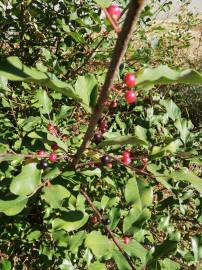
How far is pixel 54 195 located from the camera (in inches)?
62.8

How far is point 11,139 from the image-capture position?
242 centimetres

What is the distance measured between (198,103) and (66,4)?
4.16 metres

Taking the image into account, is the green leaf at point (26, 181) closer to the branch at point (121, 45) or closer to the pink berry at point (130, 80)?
the branch at point (121, 45)

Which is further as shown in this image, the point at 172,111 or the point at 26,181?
the point at 172,111

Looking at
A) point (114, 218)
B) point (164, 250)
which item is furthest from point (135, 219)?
point (164, 250)

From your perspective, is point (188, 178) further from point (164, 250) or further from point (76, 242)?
point (76, 242)

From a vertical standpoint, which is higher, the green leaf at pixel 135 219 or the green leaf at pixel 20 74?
the green leaf at pixel 20 74

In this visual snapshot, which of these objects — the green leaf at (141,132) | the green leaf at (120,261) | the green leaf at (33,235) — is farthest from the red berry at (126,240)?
the green leaf at (33,235)

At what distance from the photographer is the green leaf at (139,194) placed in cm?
152

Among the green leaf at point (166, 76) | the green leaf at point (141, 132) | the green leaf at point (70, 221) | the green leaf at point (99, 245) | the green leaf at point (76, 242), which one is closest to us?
the green leaf at point (166, 76)

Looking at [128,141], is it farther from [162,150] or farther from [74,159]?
[74,159]

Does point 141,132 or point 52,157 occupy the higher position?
point 141,132

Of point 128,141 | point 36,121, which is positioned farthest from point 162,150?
point 36,121

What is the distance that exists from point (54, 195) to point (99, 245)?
27cm
